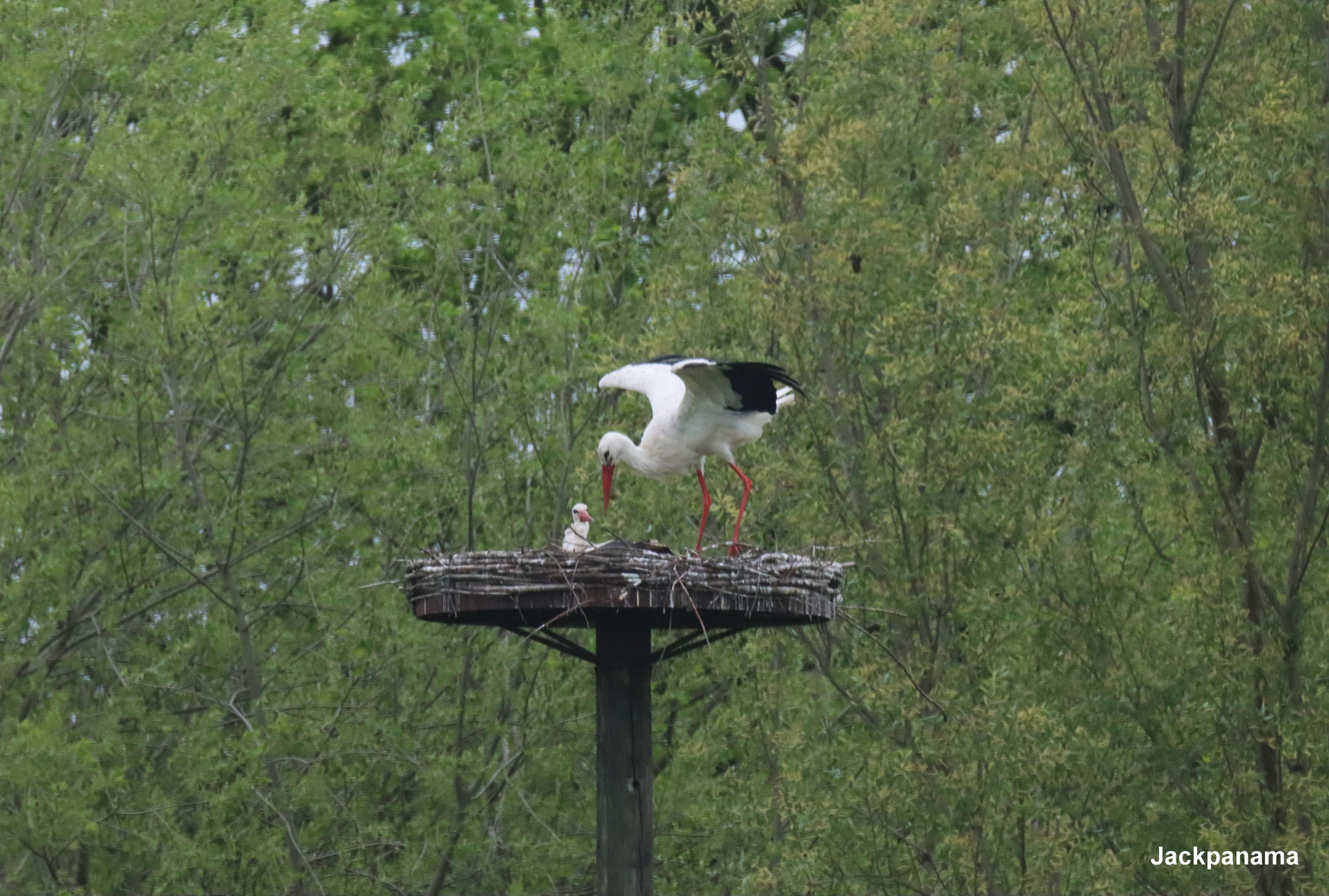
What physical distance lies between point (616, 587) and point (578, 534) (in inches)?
88.3

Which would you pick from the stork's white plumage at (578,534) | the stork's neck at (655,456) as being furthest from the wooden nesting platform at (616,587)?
the stork's neck at (655,456)

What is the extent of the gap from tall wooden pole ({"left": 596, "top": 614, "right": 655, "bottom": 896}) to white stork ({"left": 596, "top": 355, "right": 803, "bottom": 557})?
1.27 m

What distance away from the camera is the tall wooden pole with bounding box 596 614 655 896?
8633mm

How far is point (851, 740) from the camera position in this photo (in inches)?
566

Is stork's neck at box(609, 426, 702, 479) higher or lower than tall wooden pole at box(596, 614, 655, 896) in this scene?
higher

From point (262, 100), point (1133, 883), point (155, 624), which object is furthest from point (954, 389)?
point (155, 624)

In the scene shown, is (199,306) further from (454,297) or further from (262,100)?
(454,297)

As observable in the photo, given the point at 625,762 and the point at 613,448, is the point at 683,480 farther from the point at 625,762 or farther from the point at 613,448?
the point at 625,762

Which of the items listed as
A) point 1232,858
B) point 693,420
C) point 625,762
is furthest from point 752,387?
point 1232,858

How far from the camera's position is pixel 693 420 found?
411 inches

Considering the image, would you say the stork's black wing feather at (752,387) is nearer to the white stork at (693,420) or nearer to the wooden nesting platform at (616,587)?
the white stork at (693,420)

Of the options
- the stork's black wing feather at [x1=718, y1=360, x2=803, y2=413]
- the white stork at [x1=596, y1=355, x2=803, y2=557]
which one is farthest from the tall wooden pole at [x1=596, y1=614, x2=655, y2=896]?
the stork's black wing feather at [x1=718, y1=360, x2=803, y2=413]

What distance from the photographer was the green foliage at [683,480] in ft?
43.8

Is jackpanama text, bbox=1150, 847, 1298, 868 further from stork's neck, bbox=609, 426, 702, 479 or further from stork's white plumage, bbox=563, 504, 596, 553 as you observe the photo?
stork's white plumage, bbox=563, 504, 596, 553
